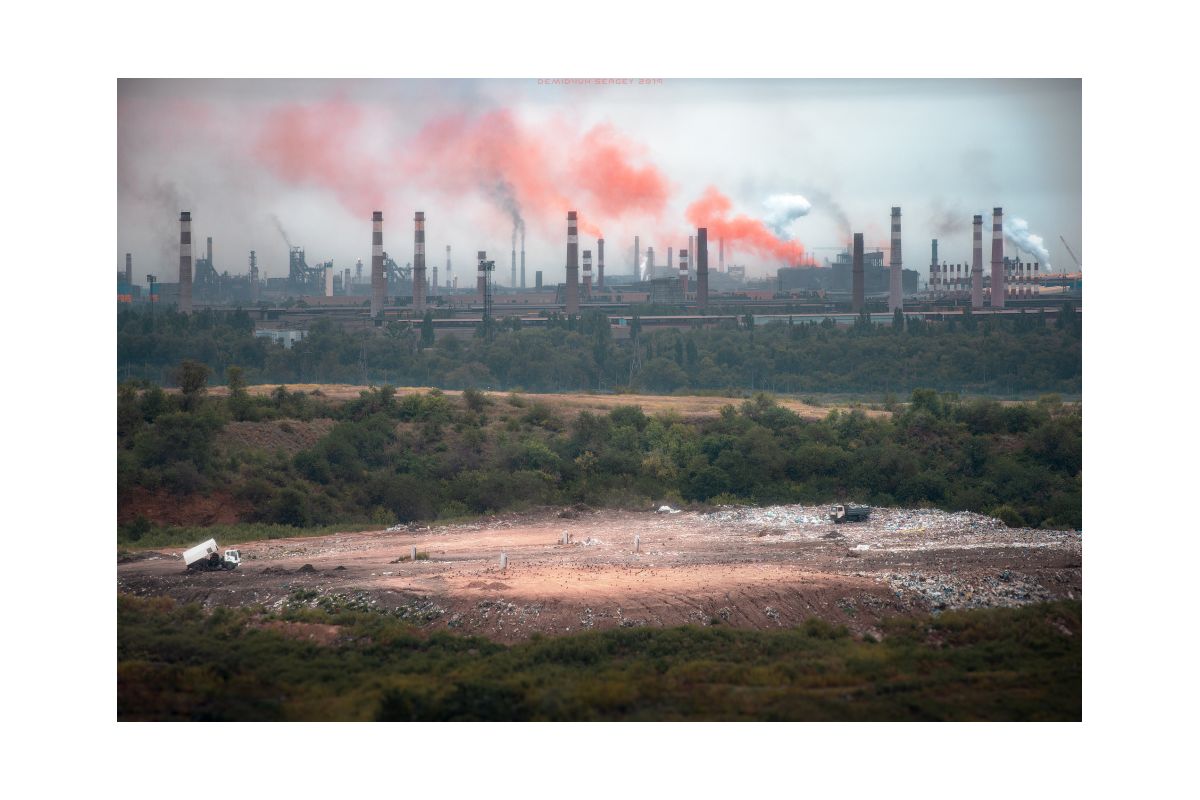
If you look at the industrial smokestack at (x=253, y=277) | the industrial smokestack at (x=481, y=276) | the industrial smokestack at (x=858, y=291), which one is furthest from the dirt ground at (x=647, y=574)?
the industrial smokestack at (x=858, y=291)

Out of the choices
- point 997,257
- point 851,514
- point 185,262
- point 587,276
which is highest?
point 587,276

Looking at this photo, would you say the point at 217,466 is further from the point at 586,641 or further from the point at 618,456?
the point at 586,641

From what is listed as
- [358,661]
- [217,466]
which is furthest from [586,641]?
[217,466]

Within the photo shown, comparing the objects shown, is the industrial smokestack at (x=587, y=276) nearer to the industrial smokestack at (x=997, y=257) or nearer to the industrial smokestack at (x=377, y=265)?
the industrial smokestack at (x=377, y=265)

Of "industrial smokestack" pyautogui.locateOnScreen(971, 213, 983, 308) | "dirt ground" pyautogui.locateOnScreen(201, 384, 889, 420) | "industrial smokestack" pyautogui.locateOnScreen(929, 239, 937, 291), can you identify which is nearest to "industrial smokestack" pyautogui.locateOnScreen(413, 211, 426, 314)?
"dirt ground" pyautogui.locateOnScreen(201, 384, 889, 420)

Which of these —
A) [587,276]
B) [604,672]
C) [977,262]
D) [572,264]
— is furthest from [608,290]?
[604,672]

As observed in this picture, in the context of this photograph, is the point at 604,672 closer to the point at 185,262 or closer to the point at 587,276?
the point at 185,262
